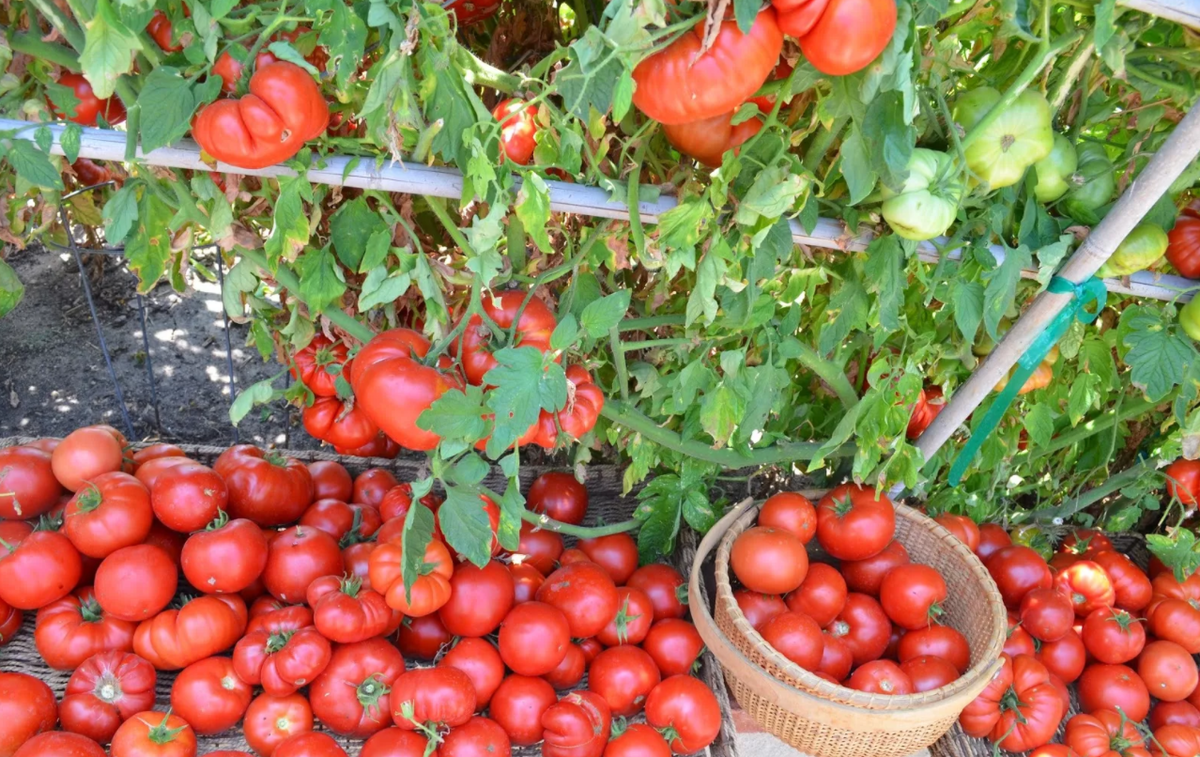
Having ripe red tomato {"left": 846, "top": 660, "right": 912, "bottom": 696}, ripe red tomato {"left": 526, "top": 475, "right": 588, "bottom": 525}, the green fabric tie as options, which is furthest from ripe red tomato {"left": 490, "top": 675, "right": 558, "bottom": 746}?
the green fabric tie

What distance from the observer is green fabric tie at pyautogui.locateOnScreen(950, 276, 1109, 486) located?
4.50ft

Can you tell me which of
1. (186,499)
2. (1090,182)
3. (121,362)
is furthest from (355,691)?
(121,362)

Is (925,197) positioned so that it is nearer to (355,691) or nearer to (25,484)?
(355,691)

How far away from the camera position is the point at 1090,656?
1834 mm

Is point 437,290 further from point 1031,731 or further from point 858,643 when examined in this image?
point 1031,731

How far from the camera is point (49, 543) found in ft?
4.85

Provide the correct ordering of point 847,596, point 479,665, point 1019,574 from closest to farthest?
point 479,665 → point 847,596 → point 1019,574

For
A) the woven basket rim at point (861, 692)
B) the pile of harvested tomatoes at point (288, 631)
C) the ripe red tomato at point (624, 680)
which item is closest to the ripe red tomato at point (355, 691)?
the pile of harvested tomatoes at point (288, 631)

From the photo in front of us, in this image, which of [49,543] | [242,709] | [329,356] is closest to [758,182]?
[329,356]

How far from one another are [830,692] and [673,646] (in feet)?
0.98

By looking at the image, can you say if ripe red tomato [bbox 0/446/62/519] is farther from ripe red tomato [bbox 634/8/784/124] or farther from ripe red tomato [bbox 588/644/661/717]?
ripe red tomato [bbox 634/8/784/124]

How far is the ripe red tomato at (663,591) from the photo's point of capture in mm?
1701

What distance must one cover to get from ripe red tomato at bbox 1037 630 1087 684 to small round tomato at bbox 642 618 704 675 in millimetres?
735

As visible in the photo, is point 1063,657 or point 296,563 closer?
point 296,563
